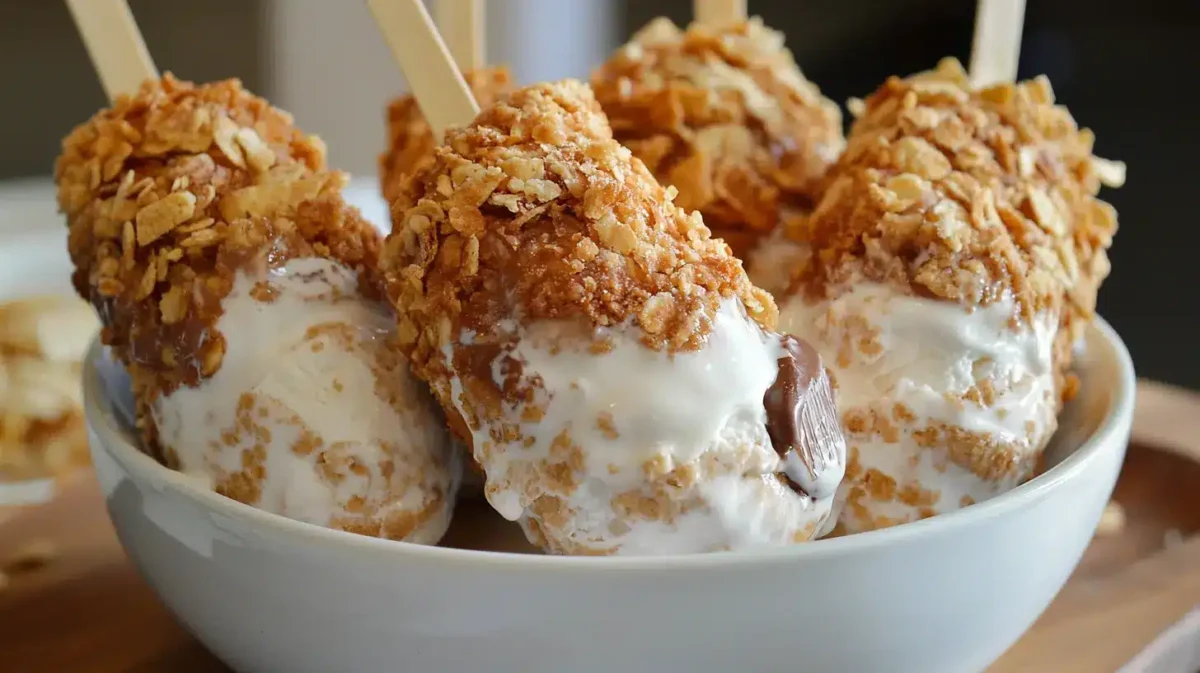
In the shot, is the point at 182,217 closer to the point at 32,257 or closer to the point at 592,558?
the point at 592,558

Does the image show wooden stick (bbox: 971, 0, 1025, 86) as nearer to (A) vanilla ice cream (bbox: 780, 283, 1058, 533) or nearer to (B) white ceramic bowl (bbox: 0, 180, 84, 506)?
(A) vanilla ice cream (bbox: 780, 283, 1058, 533)

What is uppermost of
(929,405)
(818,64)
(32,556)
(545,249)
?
(545,249)

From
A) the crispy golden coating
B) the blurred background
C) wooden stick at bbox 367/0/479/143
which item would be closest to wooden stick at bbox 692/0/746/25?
the crispy golden coating

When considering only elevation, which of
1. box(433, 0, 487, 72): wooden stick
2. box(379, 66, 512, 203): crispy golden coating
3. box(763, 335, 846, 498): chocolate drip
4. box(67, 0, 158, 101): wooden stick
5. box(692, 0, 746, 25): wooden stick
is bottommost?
box(763, 335, 846, 498): chocolate drip

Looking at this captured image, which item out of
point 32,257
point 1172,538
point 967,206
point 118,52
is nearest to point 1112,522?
point 1172,538

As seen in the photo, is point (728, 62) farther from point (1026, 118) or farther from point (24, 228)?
point (24, 228)

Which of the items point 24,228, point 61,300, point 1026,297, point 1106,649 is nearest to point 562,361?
point 1026,297
